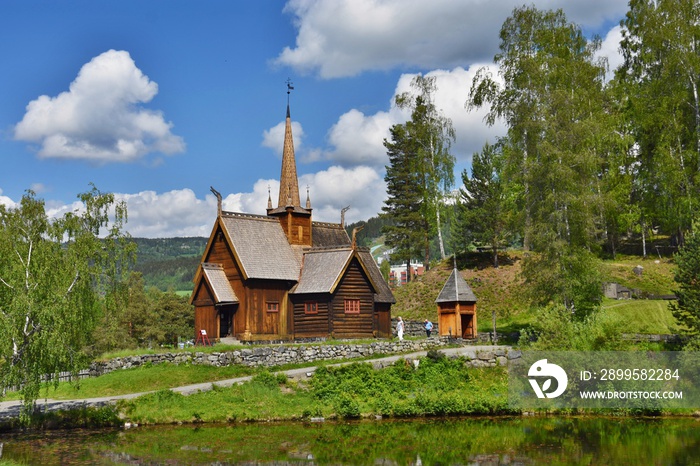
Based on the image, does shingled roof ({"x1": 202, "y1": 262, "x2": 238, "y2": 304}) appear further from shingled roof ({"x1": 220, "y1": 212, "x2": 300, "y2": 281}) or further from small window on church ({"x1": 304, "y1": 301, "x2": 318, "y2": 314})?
small window on church ({"x1": 304, "y1": 301, "x2": 318, "y2": 314})

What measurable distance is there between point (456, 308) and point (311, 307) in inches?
356

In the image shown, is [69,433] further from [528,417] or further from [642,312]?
[642,312]

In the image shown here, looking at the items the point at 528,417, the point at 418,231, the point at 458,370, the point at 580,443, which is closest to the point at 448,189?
the point at 418,231

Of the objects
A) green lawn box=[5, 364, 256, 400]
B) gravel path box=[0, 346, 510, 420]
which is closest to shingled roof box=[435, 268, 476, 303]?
gravel path box=[0, 346, 510, 420]

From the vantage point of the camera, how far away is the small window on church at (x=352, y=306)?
147 feet

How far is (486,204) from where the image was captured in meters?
66.2

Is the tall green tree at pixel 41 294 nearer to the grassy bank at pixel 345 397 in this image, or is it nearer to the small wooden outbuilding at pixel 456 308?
the grassy bank at pixel 345 397

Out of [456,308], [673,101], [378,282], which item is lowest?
[456,308]

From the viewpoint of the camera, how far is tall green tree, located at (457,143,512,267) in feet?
210

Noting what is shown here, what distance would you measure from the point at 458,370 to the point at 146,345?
142ft

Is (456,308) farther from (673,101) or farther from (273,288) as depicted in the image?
(673,101)

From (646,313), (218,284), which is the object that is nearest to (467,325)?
(646,313)

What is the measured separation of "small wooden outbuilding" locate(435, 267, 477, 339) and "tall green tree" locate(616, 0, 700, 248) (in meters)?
16.6

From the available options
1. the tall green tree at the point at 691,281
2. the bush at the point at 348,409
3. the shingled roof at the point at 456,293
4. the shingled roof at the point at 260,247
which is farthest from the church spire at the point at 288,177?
the tall green tree at the point at 691,281
